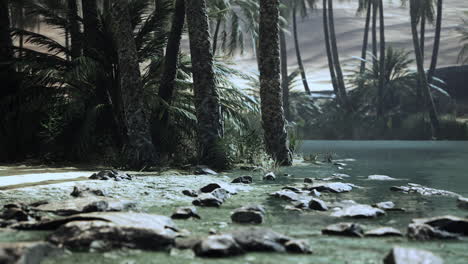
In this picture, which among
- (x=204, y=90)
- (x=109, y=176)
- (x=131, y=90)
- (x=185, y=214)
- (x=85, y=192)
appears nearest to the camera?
(x=185, y=214)

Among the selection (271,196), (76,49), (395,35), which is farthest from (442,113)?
(395,35)

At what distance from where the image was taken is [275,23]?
37.8 ft

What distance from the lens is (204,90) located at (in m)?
10.6

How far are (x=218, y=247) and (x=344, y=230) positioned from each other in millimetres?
1184

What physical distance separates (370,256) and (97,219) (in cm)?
191

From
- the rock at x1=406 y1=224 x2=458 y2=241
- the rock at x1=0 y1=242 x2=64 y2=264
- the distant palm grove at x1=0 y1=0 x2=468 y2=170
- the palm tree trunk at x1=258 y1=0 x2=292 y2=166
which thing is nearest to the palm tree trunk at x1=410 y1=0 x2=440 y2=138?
the distant palm grove at x1=0 y1=0 x2=468 y2=170

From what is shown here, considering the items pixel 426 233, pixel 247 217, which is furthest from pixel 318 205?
pixel 426 233

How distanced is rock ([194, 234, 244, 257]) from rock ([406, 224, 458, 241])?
1380 mm

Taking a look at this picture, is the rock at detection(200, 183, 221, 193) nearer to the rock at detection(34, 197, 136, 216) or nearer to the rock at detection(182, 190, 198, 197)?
the rock at detection(182, 190, 198, 197)

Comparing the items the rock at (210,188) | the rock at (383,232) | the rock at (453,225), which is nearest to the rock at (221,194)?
the rock at (210,188)

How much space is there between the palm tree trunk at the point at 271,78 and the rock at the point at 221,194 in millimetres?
5148

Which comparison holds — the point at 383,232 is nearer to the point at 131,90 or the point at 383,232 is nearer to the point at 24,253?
the point at 24,253

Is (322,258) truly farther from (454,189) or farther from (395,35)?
(395,35)

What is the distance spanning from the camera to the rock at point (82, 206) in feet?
15.7
